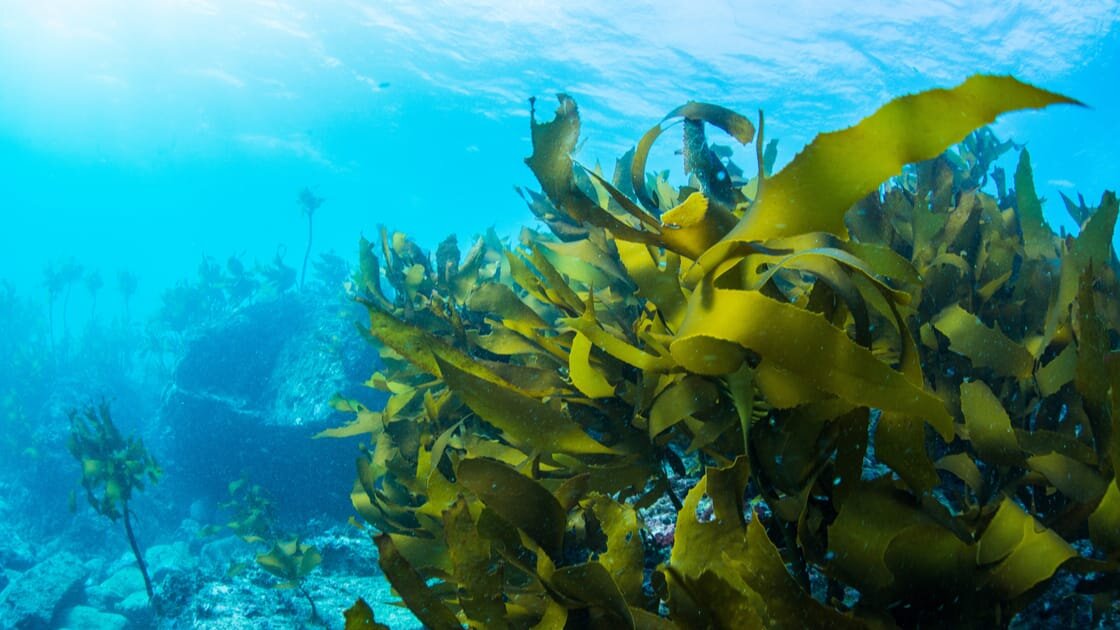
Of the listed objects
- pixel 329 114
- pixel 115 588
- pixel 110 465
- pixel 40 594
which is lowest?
pixel 115 588

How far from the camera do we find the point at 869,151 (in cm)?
73

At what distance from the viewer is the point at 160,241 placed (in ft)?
253

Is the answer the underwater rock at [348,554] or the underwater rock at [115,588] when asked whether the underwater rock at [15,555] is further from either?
the underwater rock at [348,554]

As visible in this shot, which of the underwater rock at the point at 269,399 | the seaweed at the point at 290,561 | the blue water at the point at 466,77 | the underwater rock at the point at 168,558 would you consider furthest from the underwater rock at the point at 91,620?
the blue water at the point at 466,77

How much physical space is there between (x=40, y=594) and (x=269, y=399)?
12.2 ft

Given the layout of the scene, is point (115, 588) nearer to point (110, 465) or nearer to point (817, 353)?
point (110, 465)

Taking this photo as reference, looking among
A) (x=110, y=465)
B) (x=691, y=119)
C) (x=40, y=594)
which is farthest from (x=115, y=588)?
(x=691, y=119)

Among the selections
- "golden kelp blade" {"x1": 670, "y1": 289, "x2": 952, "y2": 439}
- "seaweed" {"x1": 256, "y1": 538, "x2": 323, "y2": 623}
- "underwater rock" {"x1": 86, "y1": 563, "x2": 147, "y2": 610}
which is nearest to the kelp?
"golden kelp blade" {"x1": 670, "y1": 289, "x2": 952, "y2": 439}

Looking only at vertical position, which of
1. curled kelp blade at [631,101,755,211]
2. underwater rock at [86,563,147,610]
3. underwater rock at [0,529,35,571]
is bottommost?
curled kelp blade at [631,101,755,211]

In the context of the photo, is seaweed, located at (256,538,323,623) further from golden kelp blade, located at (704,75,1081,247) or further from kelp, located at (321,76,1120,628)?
golden kelp blade, located at (704,75,1081,247)

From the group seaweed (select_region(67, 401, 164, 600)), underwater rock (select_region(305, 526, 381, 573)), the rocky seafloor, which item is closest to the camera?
the rocky seafloor

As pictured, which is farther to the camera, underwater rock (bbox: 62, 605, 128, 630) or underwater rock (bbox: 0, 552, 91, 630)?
underwater rock (bbox: 62, 605, 128, 630)

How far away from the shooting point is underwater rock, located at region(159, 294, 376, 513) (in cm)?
779

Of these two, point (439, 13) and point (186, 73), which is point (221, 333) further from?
point (186, 73)
